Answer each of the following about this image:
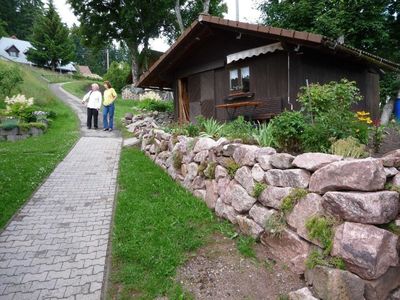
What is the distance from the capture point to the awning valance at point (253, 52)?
8.75 metres

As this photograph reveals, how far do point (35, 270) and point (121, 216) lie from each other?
164cm

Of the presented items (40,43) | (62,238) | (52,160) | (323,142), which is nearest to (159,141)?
(52,160)

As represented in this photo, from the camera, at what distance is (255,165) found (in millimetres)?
4664

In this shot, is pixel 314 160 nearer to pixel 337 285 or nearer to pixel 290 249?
pixel 290 249

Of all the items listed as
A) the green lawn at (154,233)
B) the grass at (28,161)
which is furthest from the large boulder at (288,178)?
the grass at (28,161)

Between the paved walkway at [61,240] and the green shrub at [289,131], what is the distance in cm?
293

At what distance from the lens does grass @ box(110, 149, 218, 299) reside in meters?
3.83

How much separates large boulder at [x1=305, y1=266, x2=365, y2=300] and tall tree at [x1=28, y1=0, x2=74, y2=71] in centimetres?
5000

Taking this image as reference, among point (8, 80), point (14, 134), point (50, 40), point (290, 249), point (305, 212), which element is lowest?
point (290, 249)

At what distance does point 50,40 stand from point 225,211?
48.2 metres

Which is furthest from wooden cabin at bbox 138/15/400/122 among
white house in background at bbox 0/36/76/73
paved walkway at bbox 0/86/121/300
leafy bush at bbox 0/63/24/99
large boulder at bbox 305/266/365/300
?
white house in background at bbox 0/36/76/73

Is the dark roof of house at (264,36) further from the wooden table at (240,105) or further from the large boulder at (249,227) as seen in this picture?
the large boulder at (249,227)

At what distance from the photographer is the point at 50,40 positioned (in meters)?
45.5

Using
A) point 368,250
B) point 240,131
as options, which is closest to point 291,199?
point 368,250
